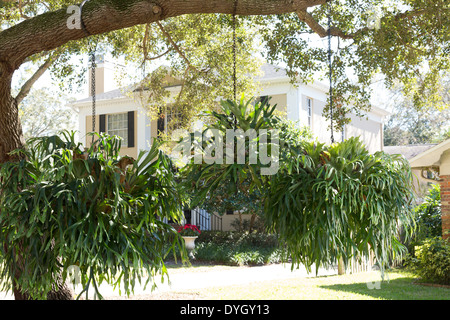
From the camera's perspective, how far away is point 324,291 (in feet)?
27.5

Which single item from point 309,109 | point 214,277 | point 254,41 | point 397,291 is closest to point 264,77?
point 309,109

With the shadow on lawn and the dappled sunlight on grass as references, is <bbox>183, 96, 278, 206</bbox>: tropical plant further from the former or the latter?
the shadow on lawn

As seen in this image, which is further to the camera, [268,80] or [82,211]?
[268,80]

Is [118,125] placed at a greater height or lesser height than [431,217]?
greater

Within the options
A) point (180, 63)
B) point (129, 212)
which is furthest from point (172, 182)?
point (180, 63)

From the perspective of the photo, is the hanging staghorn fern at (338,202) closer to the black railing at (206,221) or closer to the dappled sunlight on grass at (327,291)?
the dappled sunlight on grass at (327,291)

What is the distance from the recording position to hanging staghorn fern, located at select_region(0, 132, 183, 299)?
9.61 feet

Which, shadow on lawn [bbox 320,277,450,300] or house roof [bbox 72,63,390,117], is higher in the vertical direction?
house roof [bbox 72,63,390,117]

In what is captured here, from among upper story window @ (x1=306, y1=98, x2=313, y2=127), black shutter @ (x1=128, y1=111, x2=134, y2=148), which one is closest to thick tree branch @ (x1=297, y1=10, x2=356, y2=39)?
upper story window @ (x1=306, y1=98, x2=313, y2=127)

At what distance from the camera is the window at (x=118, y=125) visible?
18156 millimetres

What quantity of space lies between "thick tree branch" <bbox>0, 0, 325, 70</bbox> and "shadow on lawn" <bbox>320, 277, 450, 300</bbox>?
5.06 meters

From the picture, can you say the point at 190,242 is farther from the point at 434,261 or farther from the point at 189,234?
the point at 434,261

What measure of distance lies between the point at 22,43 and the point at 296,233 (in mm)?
2804

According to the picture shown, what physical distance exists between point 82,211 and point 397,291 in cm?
709
